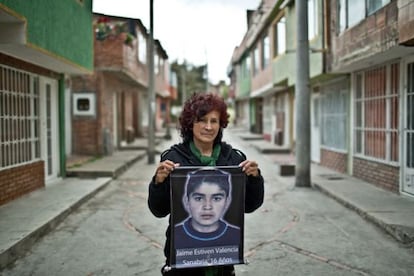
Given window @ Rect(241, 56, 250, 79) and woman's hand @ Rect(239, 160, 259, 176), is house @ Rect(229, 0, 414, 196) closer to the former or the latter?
woman's hand @ Rect(239, 160, 259, 176)

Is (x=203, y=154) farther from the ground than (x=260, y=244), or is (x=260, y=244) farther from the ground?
(x=203, y=154)

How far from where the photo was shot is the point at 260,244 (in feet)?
20.2

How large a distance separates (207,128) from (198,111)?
4.9 inches

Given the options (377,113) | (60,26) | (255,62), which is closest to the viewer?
(60,26)

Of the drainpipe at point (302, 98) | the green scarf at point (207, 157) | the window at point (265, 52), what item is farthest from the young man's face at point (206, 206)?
the window at point (265, 52)

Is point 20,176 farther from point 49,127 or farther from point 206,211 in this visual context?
point 206,211

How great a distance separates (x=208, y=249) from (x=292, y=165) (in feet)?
34.5

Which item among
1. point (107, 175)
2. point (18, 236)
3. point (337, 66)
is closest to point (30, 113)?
point (107, 175)

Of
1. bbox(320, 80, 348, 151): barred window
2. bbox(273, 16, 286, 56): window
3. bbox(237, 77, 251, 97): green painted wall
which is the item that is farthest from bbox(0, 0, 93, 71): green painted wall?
bbox(237, 77, 251, 97): green painted wall

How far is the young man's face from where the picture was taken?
2896 mm

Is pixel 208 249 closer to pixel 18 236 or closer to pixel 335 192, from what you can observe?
pixel 18 236

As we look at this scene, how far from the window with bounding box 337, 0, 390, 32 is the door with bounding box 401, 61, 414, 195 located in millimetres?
1263

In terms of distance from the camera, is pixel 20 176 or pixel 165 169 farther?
pixel 20 176

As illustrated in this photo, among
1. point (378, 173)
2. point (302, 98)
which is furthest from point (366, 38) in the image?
point (378, 173)
